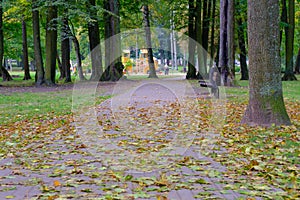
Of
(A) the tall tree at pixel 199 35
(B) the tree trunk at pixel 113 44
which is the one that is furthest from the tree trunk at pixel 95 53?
(A) the tall tree at pixel 199 35

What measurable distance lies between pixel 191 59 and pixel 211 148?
91.0 ft

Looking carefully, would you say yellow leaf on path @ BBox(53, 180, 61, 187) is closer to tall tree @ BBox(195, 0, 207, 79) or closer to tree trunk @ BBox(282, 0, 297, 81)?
tree trunk @ BBox(282, 0, 297, 81)

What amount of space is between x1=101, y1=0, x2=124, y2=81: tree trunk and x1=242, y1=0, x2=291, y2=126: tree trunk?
19741 mm

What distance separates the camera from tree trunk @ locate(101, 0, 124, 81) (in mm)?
28594

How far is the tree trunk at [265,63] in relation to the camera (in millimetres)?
8898

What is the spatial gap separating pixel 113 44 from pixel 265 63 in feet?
67.7

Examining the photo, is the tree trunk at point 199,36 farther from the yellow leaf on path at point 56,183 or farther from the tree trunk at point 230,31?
the yellow leaf on path at point 56,183

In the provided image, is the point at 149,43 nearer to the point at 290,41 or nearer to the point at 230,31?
the point at 290,41

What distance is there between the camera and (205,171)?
18.6ft

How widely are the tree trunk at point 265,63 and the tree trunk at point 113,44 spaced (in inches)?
777

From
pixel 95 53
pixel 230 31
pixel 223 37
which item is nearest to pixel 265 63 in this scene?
pixel 230 31

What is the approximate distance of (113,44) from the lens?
1135 inches

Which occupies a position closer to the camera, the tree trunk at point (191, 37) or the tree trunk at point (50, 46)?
the tree trunk at point (50, 46)

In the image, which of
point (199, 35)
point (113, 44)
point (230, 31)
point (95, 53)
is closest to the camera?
point (230, 31)
